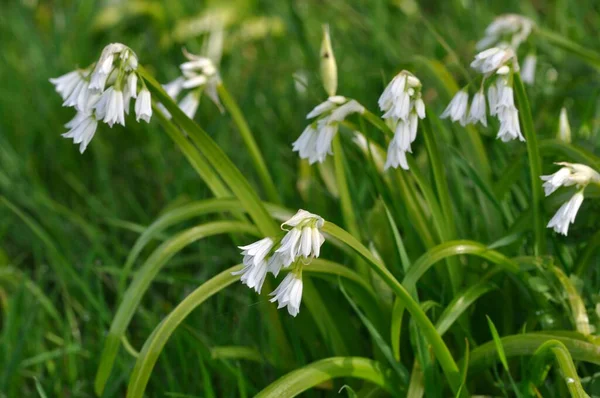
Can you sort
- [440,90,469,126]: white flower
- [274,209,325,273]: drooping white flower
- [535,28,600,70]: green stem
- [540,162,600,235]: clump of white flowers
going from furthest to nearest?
[535,28,600,70]: green stem < [440,90,469,126]: white flower < [540,162,600,235]: clump of white flowers < [274,209,325,273]: drooping white flower

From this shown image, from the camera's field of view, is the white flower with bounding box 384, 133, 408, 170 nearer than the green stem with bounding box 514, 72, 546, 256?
Yes

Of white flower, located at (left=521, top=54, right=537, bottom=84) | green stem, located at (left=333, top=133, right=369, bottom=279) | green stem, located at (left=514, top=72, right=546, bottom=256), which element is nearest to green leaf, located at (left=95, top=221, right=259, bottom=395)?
green stem, located at (left=333, top=133, right=369, bottom=279)

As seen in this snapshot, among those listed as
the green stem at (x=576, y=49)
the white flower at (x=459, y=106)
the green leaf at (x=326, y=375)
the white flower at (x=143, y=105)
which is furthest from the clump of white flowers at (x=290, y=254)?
the green stem at (x=576, y=49)

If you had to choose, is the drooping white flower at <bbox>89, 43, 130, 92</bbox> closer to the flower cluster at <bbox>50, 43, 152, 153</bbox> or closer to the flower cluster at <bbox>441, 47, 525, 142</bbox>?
the flower cluster at <bbox>50, 43, 152, 153</bbox>

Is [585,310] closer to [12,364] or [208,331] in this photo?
[208,331]

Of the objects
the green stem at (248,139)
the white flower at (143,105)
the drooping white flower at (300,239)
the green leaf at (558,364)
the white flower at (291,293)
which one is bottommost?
the green leaf at (558,364)

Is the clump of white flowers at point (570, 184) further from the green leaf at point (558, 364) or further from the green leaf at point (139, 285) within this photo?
the green leaf at point (139, 285)
